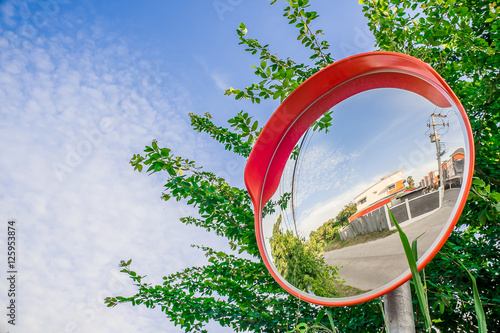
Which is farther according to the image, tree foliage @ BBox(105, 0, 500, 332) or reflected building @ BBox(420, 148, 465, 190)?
tree foliage @ BBox(105, 0, 500, 332)

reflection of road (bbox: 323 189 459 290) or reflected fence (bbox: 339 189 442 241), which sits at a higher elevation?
reflected fence (bbox: 339 189 442 241)

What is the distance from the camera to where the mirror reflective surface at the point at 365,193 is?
1.11 metres

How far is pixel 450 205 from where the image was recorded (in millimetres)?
1062

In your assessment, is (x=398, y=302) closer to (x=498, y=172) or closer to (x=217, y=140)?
(x=498, y=172)

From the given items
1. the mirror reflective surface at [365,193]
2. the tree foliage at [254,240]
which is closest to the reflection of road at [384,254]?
the mirror reflective surface at [365,193]

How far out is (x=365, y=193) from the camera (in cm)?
Answer: 127

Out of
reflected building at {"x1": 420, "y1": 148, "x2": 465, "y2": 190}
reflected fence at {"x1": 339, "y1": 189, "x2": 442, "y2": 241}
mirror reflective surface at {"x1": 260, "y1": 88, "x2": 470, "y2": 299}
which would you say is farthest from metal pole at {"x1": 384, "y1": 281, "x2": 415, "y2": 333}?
reflected building at {"x1": 420, "y1": 148, "x2": 465, "y2": 190}

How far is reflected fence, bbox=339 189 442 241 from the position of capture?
1.12 meters

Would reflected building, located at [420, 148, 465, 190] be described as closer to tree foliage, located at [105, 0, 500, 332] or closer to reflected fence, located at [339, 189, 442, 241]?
reflected fence, located at [339, 189, 442, 241]

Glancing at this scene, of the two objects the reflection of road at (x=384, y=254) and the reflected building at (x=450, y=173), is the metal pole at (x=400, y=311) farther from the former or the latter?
the reflected building at (x=450, y=173)

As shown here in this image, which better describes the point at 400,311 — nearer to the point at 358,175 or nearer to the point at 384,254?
the point at 384,254

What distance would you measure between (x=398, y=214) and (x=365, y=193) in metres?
0.14

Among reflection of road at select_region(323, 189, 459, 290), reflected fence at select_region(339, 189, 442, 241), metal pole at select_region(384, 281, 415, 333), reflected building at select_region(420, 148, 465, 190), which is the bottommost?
metal pole at select_region(384, 281, 415, 333)

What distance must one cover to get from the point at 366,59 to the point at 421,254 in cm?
71
